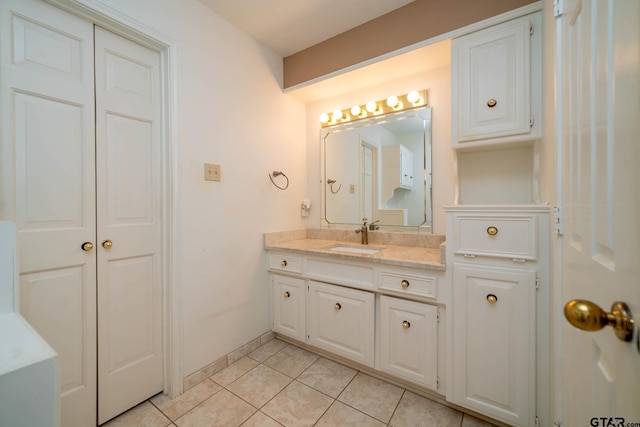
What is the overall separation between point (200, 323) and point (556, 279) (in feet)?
6.36

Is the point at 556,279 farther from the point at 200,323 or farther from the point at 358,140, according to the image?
the point at 200,323

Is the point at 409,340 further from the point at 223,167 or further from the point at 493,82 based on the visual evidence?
Answer: the point at 223,167

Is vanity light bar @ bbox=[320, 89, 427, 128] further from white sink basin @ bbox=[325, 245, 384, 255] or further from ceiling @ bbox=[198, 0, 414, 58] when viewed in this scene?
white sink basin @ bbox=[325, 245, 384, 255]

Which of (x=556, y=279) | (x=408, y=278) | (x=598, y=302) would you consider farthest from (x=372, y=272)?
(x=598, y=302)

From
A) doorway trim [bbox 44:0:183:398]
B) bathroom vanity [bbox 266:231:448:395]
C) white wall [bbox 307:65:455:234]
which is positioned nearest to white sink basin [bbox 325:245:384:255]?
bathroom vanity [bbox 266:231:448:395]

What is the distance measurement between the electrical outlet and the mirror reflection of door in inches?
48.5

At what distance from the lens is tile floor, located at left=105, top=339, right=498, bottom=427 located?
136 centimetres

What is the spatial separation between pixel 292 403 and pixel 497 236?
57.6 inches

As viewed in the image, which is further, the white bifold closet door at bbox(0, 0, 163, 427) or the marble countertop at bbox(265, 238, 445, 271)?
the marble countertop at bbox(265, 238, 445, 271)

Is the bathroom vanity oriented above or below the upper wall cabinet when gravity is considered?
below

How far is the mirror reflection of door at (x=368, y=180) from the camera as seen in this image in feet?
7.40

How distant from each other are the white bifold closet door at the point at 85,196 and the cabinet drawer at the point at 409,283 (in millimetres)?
1402

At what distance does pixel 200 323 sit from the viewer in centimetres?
168

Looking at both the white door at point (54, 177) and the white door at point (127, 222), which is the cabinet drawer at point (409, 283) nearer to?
the white door at point (127, 222)
